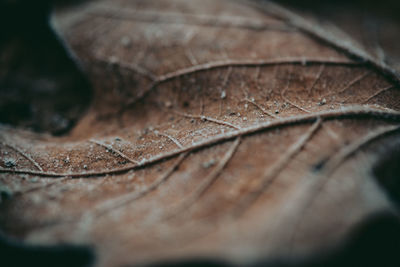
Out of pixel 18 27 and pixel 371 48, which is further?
pixel 18 27

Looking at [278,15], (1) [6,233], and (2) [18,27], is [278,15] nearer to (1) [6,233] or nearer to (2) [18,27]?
(1) [6,233]

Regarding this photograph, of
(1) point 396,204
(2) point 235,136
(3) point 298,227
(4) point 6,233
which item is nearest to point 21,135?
(4) point 6,233

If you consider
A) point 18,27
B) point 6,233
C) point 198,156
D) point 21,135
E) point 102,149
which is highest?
point 18,27

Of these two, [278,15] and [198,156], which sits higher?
[278,15]

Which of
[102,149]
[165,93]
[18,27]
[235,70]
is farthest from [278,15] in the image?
[18,27]

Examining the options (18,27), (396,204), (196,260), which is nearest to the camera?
(196,260)

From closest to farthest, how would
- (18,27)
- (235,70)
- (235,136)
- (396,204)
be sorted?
(396,204), (235,136), (235,70), (18,27)
